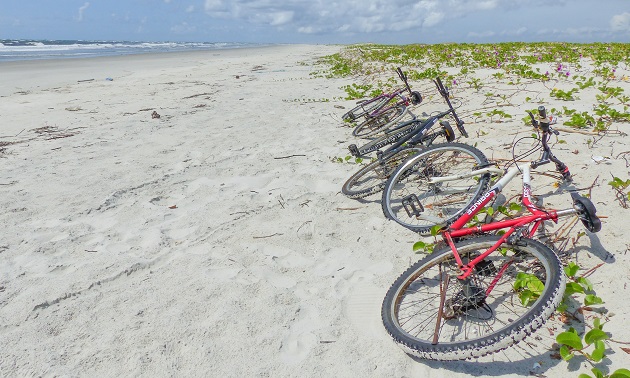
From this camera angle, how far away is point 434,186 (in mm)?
4801

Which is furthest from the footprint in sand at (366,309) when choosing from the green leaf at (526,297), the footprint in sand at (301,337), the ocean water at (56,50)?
the ocean water at (56,50)

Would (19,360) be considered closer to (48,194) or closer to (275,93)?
(48,194)

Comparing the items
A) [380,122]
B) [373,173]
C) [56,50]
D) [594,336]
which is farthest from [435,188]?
[56,50]

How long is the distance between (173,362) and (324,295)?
1252mm

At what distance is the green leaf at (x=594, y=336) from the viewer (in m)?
2.36

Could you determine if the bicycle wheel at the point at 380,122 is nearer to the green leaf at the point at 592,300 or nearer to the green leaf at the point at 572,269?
the green leaf at the point at 572,269

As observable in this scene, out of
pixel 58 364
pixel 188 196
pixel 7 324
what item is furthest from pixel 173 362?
pixel 188 196

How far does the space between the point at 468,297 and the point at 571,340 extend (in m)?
0.64

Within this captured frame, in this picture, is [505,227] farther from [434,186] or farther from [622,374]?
[434,186]

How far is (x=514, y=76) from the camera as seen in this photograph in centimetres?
1095

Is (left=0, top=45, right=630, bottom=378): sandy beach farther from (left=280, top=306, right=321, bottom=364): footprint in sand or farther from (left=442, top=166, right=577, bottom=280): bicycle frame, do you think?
(left=442, top=166, right=577, bottom=280): bicycle frame

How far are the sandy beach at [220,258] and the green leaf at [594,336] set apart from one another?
149 millimetres

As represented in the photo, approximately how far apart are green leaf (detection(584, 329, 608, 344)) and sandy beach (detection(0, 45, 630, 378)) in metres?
0.15

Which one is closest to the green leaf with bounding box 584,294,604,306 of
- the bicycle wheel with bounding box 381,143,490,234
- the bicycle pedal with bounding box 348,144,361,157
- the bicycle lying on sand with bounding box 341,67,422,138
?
the bicycle wheel with bounding box 381,143,490,234
